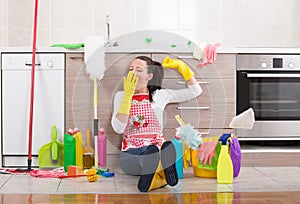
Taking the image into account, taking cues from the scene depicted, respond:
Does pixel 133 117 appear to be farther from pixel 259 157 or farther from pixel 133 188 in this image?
pixel 259 157

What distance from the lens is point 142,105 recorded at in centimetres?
338

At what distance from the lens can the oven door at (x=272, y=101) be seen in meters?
3.86

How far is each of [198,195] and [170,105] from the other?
29.5 inches

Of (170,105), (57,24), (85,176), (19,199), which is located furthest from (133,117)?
(57,24)

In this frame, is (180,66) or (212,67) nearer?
(180,66)

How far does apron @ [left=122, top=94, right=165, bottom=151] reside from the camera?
3.38m

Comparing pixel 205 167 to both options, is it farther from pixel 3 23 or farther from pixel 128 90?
pixel 3 23

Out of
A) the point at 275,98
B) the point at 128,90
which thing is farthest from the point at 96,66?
the point at 275,98

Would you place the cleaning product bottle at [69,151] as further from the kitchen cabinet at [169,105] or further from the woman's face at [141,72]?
the woman's face at [141,72]

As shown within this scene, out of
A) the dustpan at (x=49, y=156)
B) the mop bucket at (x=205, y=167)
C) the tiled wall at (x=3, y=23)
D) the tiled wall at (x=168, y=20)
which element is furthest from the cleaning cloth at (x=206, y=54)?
the tiled wall at (x=3, y=23)

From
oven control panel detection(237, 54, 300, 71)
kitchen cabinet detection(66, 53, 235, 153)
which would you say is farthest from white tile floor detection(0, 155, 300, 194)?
oven control panel detection(237, 54, 300, 71)

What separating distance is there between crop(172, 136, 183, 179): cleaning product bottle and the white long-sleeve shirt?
198 millimetres

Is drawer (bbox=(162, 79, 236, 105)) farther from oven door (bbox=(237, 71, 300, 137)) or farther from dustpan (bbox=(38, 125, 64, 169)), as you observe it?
dustpan (bbox=(38, 125, 64, 169))

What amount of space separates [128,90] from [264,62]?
3.43 feet
